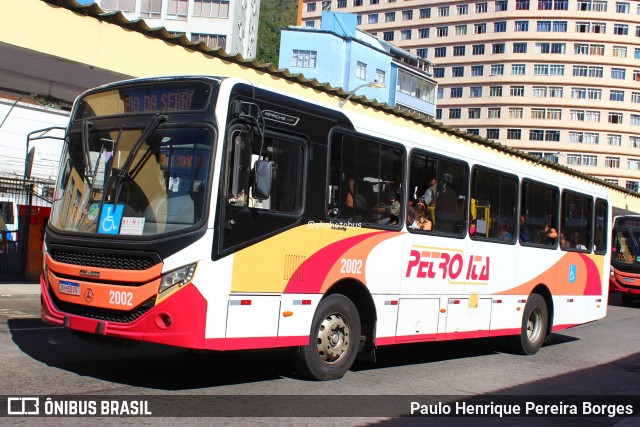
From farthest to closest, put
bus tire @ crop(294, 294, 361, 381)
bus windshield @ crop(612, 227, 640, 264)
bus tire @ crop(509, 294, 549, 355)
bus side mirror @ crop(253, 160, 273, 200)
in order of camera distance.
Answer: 1. bus windshield @ crop(612, 227, 640, 264)
2. bus tire @ crop(509, 294, 549, 355)
3. bus tire @ crop(294, 294, 361, 381)
4. bus side mirror @ crop(253, 160, 273, 200)

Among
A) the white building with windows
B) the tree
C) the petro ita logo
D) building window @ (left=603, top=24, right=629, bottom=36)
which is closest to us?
the petro ita logo

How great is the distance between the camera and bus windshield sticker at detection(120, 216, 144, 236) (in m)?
7.41

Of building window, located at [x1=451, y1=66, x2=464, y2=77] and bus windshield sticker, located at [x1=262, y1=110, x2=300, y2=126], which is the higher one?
building window, located at [x1=451, y1=66, x2=464, y2=77]

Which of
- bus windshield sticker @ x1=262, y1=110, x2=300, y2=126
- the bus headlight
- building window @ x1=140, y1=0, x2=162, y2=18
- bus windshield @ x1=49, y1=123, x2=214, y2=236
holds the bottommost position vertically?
the bus headlight

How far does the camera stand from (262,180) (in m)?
7.46

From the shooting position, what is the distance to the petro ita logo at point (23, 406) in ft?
20.7

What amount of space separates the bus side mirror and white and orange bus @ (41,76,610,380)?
0.01 m

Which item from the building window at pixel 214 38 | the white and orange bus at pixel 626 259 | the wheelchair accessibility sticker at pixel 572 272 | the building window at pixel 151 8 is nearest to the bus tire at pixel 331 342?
the wheelchair accessibility sticker at pixel 572 272

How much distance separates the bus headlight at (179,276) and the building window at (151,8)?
65667 millimetres

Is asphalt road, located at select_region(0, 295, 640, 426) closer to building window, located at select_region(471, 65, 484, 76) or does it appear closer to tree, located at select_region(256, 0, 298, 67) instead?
tree, located at select_region(256, 0, 298, 67)

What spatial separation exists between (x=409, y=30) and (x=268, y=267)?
10938 cm

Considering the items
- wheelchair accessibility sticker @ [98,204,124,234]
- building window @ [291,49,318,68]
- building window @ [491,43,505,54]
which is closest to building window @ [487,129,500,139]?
building window @ [491,43,505,54]

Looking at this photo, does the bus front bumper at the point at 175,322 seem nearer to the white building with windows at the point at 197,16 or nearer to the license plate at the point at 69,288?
the license plate at the point at 69,288

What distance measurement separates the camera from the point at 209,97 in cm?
760
